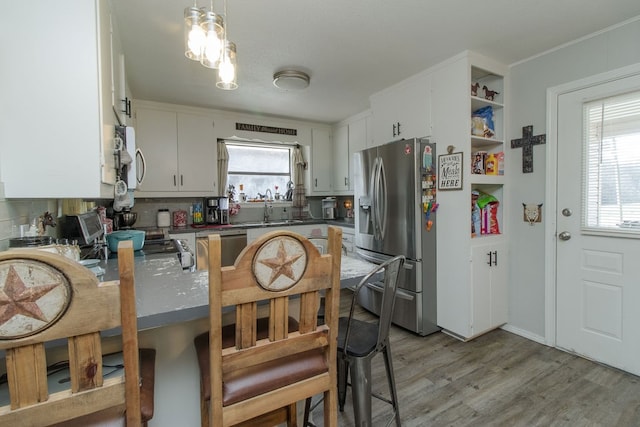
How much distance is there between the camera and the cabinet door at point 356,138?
4008mm

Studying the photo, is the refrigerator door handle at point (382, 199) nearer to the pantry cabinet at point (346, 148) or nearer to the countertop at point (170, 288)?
the pantry cabinet at point (346, 148)

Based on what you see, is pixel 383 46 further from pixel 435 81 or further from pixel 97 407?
pixel 97 407

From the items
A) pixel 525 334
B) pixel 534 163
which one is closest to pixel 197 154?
pixel 534 163

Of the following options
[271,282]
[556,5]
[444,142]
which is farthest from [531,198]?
[271,282]

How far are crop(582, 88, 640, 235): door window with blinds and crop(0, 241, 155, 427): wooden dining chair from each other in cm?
290

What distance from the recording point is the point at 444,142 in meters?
2.62

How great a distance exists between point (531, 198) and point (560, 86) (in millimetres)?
896

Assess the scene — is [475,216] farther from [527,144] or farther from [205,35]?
[205,35]

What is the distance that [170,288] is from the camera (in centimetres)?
117

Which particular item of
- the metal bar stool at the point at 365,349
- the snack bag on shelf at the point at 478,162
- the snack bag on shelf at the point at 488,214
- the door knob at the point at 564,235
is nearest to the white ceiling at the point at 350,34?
the snack bag on shelf at the point at 478,162

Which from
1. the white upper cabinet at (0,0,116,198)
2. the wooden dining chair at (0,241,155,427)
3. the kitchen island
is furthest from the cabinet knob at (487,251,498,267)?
the white upper cabinet at (0,0,116,198)

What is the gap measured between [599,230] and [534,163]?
Answer: 68cm

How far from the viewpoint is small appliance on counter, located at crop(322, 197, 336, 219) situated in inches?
181

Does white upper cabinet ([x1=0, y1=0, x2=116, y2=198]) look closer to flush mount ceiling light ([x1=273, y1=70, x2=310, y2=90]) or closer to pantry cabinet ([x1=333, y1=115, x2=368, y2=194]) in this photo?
flush mount ceiling light ([x1=273, y1=70, x2=310, y2=90])
